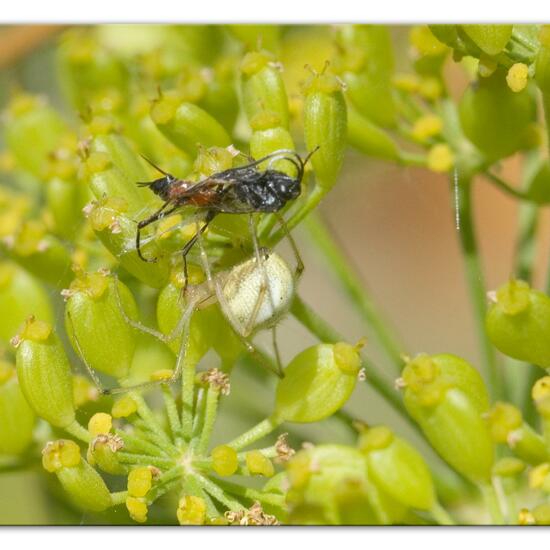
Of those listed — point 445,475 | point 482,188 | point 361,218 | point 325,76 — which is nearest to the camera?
point 325,76

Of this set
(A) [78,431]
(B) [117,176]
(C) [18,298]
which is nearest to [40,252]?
(C) [18,298]

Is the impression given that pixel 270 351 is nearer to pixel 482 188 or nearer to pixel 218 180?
pixel 218 180

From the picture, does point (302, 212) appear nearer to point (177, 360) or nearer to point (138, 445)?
point (177, 360)

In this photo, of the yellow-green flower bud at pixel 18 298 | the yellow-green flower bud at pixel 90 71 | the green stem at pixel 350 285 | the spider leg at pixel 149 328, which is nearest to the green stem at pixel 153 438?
the spider leg at pixel 149 328

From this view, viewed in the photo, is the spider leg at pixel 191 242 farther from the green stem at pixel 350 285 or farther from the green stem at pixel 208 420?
the green stem at pixel 350 285

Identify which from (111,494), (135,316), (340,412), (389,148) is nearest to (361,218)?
(389,148)

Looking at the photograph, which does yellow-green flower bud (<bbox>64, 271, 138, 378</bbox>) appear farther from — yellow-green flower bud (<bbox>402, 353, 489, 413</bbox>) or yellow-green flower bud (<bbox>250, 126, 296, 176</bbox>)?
yellow-green flower bud (<bbox>402, 353, 489, 413</bbox>)
